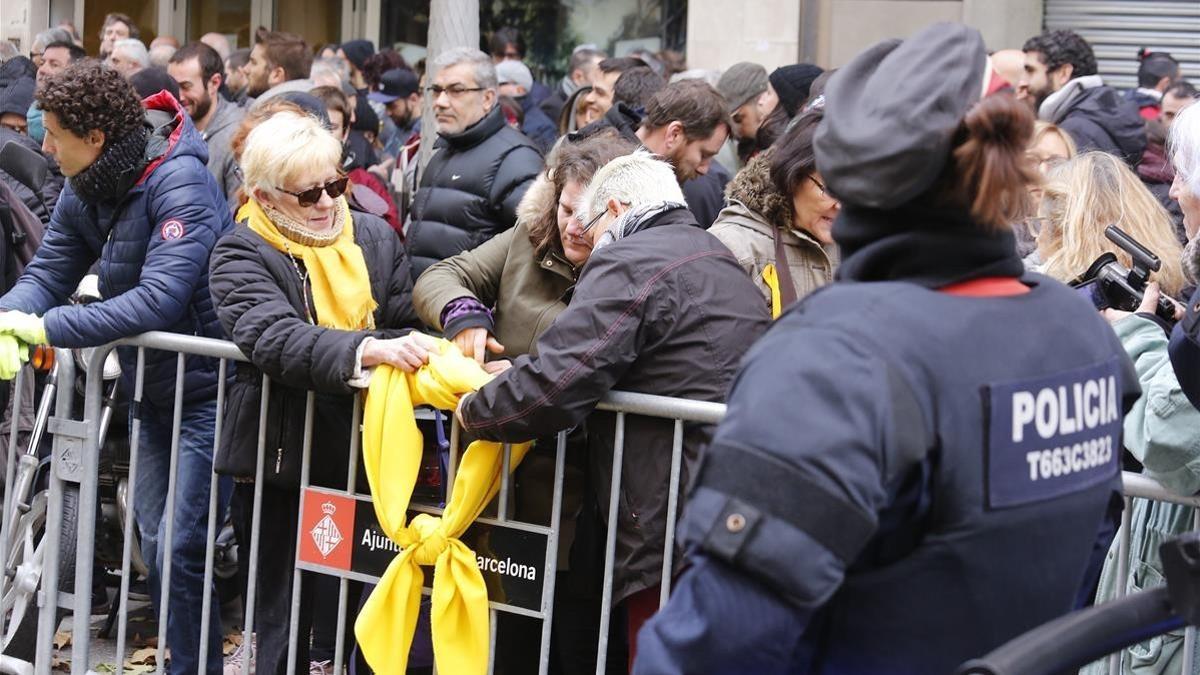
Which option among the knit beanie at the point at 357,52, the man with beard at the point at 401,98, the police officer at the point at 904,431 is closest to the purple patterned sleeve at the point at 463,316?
the police officer at the point at 904,431

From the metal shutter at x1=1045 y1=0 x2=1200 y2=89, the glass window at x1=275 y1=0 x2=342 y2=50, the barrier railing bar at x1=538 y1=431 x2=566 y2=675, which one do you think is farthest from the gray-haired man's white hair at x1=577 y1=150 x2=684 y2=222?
the glass window at x1=275 y1=0 x2=342 y2=50

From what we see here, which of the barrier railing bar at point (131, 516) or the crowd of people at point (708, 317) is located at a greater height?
the crowd of people at point (708, 317)

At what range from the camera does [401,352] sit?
423 centimetres

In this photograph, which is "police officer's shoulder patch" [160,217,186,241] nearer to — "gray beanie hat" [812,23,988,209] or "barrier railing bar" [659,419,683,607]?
"barrier railing bar" [659,419,683,607]

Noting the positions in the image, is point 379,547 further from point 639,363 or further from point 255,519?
point 639,363

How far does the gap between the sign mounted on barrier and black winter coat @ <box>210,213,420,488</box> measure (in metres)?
0.14

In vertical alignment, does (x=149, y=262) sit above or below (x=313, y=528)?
above

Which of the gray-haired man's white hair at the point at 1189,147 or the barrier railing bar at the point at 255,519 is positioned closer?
the gray-haired man's white hair at the point at 1189,147

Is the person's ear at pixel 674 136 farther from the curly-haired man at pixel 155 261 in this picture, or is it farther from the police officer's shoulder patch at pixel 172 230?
the police officer's shoulder patch at pixel 172 230

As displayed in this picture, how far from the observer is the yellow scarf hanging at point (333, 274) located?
15.3ft

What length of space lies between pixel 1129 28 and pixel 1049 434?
11.5 m

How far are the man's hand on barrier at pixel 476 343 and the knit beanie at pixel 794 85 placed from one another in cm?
403

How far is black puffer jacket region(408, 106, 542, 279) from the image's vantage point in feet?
21.1

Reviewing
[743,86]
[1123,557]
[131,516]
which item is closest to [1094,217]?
[1123,557]
